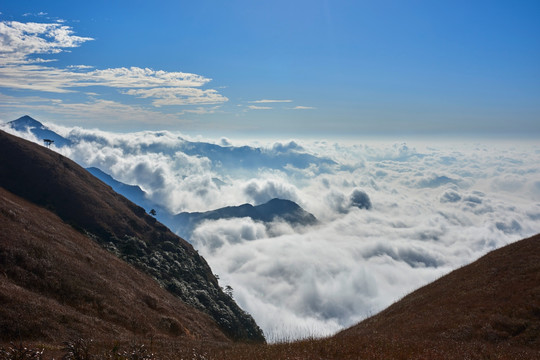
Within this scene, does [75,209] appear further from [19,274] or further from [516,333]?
[516,333]

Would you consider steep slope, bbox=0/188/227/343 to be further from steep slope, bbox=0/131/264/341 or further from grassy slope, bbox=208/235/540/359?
grassy slope, bbox=208/235/540/359

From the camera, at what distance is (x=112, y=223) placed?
84688 millimetres

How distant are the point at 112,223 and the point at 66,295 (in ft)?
178

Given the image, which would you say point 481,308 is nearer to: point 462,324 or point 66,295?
point 462,324

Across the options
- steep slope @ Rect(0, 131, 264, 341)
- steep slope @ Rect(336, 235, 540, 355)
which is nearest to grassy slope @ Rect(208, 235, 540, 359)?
steep slope @ Rect(336, 235, 540, 355)

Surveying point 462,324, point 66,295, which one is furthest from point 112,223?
point 462,324

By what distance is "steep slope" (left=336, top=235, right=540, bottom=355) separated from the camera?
2203 centimetres

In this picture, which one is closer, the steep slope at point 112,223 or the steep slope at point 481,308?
the steep slope at point 481,308

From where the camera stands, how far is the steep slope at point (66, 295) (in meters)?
24.3

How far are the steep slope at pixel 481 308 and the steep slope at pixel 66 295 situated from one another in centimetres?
2485

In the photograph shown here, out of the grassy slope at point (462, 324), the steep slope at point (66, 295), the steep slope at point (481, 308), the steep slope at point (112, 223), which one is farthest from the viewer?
the steep slope at point (112, 223)

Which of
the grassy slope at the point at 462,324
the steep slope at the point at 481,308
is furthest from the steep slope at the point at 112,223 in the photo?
the grassy slope at the point at 462,324

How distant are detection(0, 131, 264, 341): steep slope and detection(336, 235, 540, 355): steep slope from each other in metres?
46.7

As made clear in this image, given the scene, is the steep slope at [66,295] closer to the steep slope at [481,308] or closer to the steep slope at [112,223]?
the steep slope at [112,223]
